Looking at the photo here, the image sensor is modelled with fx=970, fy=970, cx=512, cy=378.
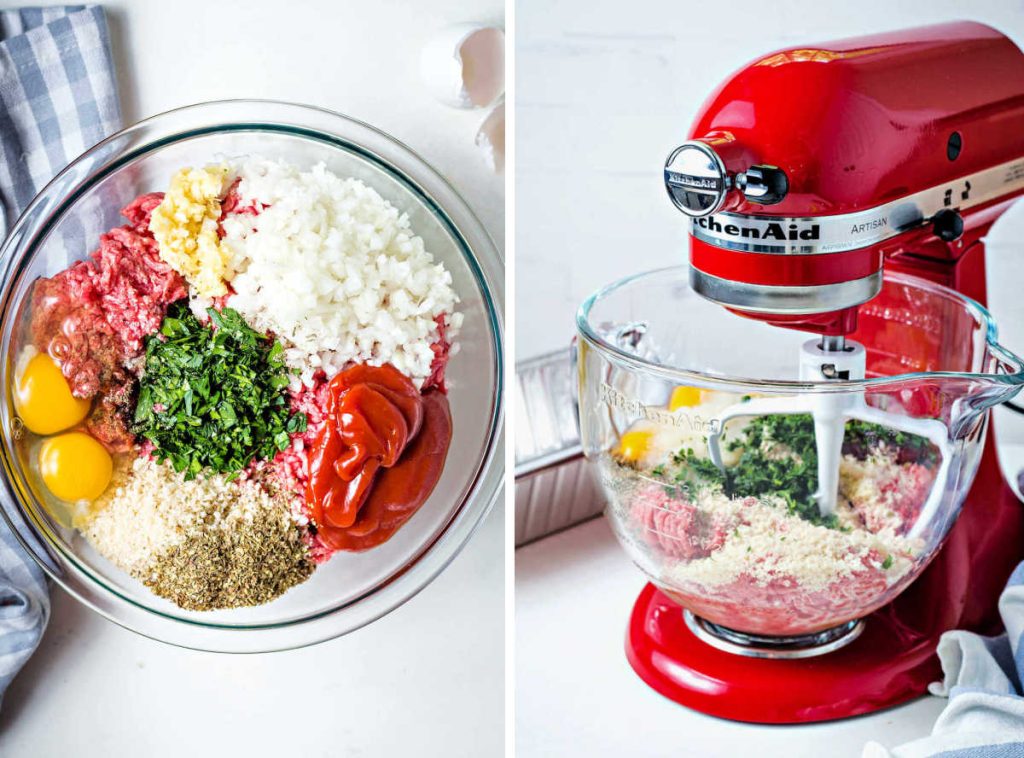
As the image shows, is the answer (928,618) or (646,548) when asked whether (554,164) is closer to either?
(646,548)

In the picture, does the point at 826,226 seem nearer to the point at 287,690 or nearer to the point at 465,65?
the point at 465,65

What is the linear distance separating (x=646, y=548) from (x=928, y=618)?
24 cm

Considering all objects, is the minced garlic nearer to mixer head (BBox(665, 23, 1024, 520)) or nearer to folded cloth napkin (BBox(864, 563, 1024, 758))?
mixer head (BBox(665, 23, 1024, 520))

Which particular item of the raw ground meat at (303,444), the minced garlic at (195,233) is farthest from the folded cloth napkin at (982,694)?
the minced garlic at (195,233)

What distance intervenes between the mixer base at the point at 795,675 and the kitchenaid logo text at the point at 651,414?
7.8 inches

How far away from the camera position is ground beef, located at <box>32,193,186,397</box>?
0.75m

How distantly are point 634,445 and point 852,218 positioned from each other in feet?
0.79

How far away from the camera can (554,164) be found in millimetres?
959

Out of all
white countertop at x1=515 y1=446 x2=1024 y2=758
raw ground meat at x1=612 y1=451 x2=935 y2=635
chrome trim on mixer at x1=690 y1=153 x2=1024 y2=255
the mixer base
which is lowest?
white countertop at x1=515 y1=446 x2=1024 y2=758

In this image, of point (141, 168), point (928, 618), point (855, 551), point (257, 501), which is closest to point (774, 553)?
point (855, 551)

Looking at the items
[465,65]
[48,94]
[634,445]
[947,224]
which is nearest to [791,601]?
[634,445]

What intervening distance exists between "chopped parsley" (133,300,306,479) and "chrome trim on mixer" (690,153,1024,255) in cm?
35

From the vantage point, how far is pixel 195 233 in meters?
0.74

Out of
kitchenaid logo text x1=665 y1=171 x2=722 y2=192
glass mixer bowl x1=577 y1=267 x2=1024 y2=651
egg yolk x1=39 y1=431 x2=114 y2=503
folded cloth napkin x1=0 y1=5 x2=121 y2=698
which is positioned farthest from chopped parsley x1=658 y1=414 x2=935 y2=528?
folded cloth napkin x1=0 y1=5 x2=121 y2=698
